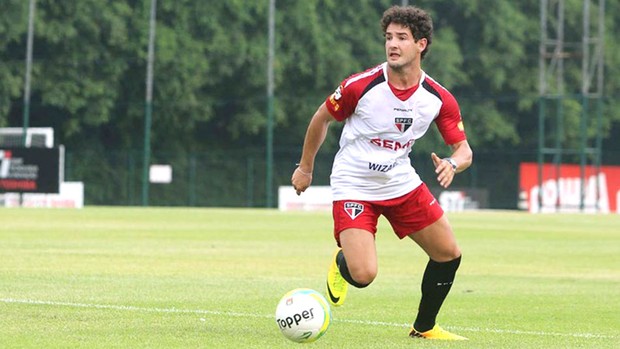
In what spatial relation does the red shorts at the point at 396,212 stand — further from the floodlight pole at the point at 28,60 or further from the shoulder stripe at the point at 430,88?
the floodlight pole at the point at 28,60

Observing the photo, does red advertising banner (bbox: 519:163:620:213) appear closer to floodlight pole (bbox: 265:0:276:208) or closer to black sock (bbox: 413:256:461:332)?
floodlight pole (bbox: 265:0:276:208)

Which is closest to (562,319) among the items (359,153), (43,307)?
(359,153)

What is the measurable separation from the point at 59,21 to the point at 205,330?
142 ft

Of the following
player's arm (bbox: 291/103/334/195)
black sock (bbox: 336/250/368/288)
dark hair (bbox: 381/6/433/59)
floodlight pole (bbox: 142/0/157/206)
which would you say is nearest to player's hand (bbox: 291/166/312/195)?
player's arm (bbox: 291/103/334/195)

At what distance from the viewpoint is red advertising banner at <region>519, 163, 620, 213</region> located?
5203 cm

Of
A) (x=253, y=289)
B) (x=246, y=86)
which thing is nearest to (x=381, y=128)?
(x=253, y=289)

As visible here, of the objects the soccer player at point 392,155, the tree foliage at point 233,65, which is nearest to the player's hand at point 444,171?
the soccer player at point 392,155

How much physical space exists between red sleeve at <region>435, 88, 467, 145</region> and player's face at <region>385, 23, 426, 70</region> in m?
0.36

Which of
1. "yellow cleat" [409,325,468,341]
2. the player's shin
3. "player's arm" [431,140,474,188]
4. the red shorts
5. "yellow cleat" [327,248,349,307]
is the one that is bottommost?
"yellow cleat" [409,325,468,341]

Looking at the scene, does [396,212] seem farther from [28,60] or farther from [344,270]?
[28,60]

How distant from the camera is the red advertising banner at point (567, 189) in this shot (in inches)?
2048

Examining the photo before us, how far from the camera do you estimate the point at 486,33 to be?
62.6 metres

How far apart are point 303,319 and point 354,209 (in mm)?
970

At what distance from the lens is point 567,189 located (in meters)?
52.7
